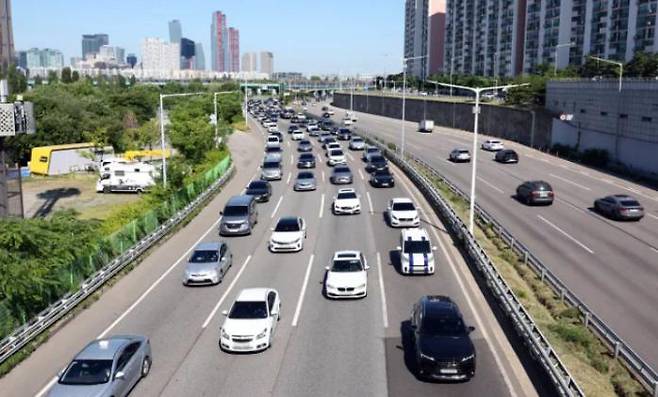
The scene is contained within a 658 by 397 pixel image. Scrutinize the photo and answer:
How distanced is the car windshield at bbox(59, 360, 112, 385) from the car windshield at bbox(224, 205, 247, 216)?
19300mm

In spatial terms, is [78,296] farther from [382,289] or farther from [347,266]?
[382,289]

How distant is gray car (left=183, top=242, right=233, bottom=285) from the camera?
26.1 meters

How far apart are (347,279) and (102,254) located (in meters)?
10.4

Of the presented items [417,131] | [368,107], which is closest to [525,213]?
[417,131]

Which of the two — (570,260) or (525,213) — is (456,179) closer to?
(525,213)

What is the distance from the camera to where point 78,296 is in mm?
24047

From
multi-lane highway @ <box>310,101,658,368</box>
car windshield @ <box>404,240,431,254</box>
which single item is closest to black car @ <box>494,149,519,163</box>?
multi-lane highway @ <box>310,101,658,368</box>

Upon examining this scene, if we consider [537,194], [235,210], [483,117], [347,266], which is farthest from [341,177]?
[483,117]

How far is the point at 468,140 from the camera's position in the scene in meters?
84.8

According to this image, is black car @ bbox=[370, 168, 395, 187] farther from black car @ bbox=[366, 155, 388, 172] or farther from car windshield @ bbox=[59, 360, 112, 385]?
car windshield @ bbox=[59, 360, 112, 385]

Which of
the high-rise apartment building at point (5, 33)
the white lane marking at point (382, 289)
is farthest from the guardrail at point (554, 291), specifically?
the high-rise apartment building at point (5, 33)

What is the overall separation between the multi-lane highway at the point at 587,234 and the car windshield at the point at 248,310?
11.0 metres

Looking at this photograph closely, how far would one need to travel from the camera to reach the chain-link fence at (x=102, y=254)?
67.1 feet

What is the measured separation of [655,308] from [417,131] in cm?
7888
